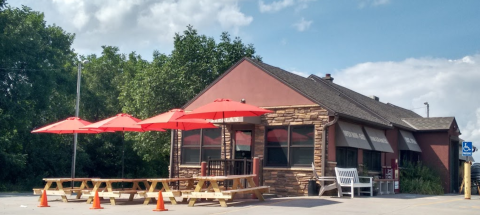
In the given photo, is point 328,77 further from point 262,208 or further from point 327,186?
point 262,208

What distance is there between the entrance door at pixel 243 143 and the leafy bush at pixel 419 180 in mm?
7078

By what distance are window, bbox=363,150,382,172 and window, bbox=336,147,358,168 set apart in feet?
3.03

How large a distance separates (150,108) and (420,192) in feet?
48.4

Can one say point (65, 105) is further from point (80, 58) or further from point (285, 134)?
point (285, 134)

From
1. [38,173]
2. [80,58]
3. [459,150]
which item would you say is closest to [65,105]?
[38,173]

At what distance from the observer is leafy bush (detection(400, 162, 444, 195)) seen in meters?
21.7

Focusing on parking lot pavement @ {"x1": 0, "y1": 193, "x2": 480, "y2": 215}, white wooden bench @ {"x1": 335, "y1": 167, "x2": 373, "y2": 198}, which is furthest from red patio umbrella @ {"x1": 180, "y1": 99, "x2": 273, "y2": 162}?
white wooden bench @ {"x1": 335, "y1": 167, "x2": 373, "y2": 198}

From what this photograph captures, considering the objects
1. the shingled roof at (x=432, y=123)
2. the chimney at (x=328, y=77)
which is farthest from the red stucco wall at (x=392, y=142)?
the chimney at (x=328, y=77)

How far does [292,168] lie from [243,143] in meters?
2.39

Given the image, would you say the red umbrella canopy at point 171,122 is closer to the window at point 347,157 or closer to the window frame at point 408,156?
the window at point 347,157

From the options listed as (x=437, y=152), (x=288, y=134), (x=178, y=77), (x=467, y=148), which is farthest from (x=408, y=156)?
(x=178, y=77)

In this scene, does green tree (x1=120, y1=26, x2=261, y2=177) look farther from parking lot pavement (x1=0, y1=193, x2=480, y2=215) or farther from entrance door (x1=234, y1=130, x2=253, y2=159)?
parking lot pavement (x1=0, y1=193, x2=480, y2=215)

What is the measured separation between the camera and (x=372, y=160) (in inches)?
848

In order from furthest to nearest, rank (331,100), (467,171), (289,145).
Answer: (331,100)
(467,171)
(289,145)
